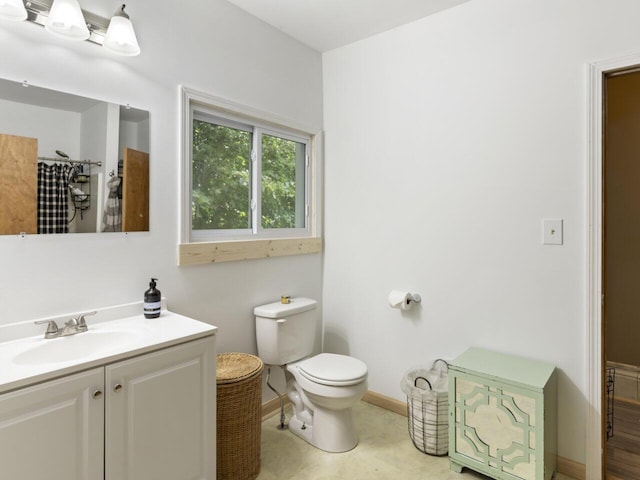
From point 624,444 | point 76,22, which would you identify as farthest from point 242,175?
point 624,444

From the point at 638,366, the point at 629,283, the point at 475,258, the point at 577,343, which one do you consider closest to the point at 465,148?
the point at 475,258

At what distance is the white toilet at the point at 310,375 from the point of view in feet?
6.60

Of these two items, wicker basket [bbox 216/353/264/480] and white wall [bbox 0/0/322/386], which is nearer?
white wall [bbox 0/0/322/386]

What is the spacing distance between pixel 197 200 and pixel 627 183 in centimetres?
309

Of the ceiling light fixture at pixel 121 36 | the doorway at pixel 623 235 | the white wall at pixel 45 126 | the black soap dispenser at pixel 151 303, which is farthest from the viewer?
the doorway at pixel 623 235

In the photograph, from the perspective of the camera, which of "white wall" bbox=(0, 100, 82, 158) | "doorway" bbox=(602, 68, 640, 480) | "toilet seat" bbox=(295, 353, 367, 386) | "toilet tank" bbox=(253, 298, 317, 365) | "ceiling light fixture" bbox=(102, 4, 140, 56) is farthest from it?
"doorway" bbox=(602, 68, 640, 480)

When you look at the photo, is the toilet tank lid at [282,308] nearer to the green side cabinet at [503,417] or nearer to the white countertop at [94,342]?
the white countertop at [94,342]

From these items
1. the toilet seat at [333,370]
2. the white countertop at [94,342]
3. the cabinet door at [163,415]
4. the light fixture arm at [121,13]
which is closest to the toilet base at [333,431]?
the toilet seat at [333,370]

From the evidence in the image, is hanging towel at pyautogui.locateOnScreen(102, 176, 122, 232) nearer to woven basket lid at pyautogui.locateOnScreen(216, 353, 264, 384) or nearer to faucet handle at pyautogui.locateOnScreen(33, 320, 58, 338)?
faucet handle at pyautogui.locateOnScreen(33, 320, 58, 338)

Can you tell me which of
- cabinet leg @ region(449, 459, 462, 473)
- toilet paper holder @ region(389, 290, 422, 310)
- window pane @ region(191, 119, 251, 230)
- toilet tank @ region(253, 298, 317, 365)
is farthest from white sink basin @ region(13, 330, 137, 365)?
cabinet leg @ region(449, 459, 462, 473)

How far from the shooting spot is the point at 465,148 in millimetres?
→ 2180

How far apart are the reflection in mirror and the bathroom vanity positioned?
0.43 m

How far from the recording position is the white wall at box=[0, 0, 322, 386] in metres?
1.49

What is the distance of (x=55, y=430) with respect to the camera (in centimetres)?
116
